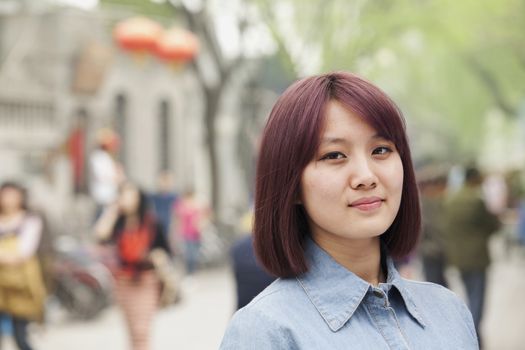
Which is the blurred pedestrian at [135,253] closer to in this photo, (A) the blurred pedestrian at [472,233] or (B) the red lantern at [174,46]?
(A) the blurred pedestrian at [472,233]

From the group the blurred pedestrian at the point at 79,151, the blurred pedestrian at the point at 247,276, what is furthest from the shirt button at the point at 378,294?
the blurred pedestrian at the point at 79,151

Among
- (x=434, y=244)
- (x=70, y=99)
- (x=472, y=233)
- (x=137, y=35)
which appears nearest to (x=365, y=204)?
(x=472, y=233)

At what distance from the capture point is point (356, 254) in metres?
2.05

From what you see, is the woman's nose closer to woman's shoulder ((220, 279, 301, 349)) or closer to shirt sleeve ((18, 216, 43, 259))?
woman's shoulder ((220, 279, 301, 349))

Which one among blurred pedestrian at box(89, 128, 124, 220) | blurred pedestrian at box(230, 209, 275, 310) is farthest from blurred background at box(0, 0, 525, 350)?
blurred pedestrian at box(230, 209, 275, 310)

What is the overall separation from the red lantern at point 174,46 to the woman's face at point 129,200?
305 inches

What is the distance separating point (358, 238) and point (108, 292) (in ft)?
34.6

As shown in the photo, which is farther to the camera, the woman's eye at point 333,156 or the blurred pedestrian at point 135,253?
the blurred pedestrian at point 135,253

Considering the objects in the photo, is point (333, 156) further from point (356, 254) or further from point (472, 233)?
point (472, 233)

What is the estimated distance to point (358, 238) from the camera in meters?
2.01

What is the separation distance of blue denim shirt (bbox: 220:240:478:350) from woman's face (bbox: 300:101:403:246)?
0.28 ft

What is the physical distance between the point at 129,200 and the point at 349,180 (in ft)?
20.1

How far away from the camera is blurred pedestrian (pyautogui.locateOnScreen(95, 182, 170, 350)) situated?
796 cm

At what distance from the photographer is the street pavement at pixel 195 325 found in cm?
1027
